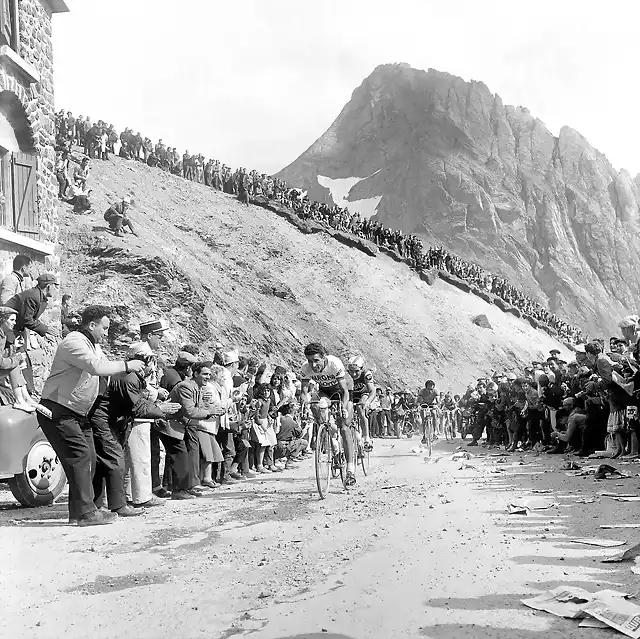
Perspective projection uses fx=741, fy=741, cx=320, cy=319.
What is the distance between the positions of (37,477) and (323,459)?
137 inches

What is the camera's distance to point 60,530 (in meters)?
7.18

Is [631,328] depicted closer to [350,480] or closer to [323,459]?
[350,480]

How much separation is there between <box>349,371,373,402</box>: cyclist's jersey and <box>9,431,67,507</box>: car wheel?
5369mm

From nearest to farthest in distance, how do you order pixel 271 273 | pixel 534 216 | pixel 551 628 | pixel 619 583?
1. pixel 551 628
2. pixel 619 583
3. pixel 271 273
4. pixel 534 216

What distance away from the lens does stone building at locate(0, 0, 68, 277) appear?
13742mm

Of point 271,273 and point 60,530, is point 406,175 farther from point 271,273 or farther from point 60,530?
point 60,530

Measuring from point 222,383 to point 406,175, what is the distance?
12670 centimetres

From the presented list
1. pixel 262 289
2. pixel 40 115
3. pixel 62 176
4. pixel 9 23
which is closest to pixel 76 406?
pixel 9 23

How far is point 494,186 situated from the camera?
131 meters

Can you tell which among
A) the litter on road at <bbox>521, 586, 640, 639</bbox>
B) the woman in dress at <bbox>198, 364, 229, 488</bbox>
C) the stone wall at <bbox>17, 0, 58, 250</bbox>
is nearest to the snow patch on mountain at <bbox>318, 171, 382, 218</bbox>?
the stone wall at <bbox>17, 0, 58, 250</bbox>

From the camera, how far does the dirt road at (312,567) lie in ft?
14.0

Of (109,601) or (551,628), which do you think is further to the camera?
(109,601)

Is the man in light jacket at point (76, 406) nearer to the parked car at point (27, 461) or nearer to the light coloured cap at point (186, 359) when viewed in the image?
the parked car at point (27, 461)

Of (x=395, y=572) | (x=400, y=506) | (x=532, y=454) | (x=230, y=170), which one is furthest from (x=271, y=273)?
(x=395, y=572)
